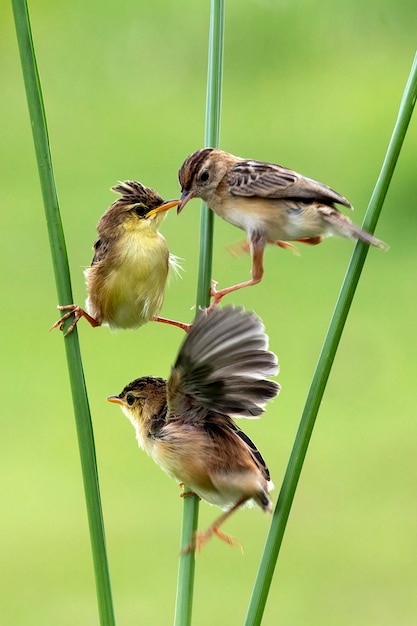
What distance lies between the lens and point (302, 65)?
20.5ft

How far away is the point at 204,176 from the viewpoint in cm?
117

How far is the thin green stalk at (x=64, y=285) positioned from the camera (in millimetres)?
802

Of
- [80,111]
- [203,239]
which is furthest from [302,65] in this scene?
[203,239]

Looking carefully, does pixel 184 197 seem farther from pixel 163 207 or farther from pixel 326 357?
pixel 326 357

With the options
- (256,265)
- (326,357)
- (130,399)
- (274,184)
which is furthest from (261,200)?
(326,357)

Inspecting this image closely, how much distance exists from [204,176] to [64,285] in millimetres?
379

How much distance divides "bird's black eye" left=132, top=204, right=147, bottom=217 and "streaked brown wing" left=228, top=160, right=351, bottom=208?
0.39 ft

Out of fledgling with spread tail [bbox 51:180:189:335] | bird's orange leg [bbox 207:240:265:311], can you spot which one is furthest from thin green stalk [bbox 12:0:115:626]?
fledgling with spread tail [bbox 51:180:189:335]

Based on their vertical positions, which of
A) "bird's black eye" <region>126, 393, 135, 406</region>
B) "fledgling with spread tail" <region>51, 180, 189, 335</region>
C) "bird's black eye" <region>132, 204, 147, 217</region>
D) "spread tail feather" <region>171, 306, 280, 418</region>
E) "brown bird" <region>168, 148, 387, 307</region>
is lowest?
"bird's black eye" <region>126, 393, 135, 406</region>

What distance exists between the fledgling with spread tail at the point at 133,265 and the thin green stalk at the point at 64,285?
37 centimetres

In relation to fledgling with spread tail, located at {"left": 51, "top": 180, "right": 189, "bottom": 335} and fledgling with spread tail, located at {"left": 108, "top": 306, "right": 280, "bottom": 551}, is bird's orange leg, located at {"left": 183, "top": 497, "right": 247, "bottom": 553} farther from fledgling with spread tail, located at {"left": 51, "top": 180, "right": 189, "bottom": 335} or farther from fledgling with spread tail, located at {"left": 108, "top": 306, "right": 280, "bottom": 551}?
fledgling with spread tail, located at {"left": 51, "top": 180, "right": 189, "bottom": 335}

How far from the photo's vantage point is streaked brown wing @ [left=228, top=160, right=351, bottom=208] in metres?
1.15

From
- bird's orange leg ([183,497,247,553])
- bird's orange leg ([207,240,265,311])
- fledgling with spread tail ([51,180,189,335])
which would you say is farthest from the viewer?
fledgling with spread tail ([51,180,189,335])

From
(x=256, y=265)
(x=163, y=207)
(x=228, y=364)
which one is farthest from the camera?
(x=163, y=207)
